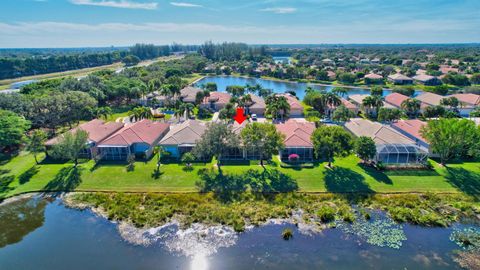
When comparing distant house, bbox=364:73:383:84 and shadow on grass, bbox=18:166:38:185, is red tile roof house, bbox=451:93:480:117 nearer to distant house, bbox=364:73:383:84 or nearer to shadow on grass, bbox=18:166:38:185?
distant house, bbox=364:73:383:84

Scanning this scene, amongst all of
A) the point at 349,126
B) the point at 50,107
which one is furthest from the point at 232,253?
the point at 50,107

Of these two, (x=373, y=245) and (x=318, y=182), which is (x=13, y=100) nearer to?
(x=318, y=182)

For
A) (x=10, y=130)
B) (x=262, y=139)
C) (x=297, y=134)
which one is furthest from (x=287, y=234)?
(x=10, y=130)

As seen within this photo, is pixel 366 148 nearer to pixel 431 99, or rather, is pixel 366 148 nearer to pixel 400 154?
pixel 400 154

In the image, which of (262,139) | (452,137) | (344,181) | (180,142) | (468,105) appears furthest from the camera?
(468,105)

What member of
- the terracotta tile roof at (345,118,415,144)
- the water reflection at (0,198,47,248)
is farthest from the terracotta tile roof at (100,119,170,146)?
the terracotta tile roof at (345,118,415,144)

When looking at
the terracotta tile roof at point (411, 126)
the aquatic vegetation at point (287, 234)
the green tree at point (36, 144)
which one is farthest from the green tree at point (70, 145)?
the terracotta tile roof at point (411, 126)

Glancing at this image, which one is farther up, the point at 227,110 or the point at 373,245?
the point at 227,110
